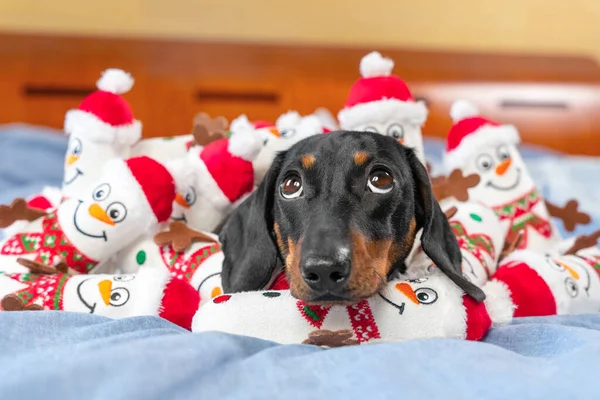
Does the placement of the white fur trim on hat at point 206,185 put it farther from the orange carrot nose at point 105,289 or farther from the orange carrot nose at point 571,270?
the orange carrot nose at point 571,270

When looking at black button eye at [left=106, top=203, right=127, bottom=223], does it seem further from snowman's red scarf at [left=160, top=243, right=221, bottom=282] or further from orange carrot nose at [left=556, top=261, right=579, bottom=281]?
orange carrot nose at [left=556, top=261, right=579, bottom=281]

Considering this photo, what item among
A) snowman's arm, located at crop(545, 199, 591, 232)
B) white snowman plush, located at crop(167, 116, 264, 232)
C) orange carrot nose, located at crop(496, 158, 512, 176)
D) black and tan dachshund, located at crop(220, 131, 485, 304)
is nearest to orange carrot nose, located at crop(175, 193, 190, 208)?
white snowman plush, located at crop(167, 116, 264, 232)

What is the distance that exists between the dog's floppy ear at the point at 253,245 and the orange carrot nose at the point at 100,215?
24 cm

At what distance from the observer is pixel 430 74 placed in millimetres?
3645

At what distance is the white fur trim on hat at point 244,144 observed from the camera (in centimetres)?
157

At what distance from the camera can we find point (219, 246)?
4.89 feet

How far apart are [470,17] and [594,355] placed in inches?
133

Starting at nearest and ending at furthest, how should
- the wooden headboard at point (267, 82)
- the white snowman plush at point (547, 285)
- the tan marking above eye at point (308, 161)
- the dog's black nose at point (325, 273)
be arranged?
the dog's black nose at point (325, 273)
the tan marking above eye at point (308, 161)
the white snowman plush at point (547, 285)
the wooden headboard at point (267, 82)

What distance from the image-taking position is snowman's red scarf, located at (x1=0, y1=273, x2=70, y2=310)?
1271 mm

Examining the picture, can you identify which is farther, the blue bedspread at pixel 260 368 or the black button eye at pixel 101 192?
the black button eye at pixel 101 192

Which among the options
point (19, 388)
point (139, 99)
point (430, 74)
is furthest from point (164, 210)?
point (430, 74)

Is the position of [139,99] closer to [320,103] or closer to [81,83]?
[81,83]

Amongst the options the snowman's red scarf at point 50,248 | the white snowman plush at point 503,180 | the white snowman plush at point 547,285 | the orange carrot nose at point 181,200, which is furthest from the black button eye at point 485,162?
the snowman's red scarf at point 50,248

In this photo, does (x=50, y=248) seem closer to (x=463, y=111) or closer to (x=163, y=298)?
(x=163, y=298)
